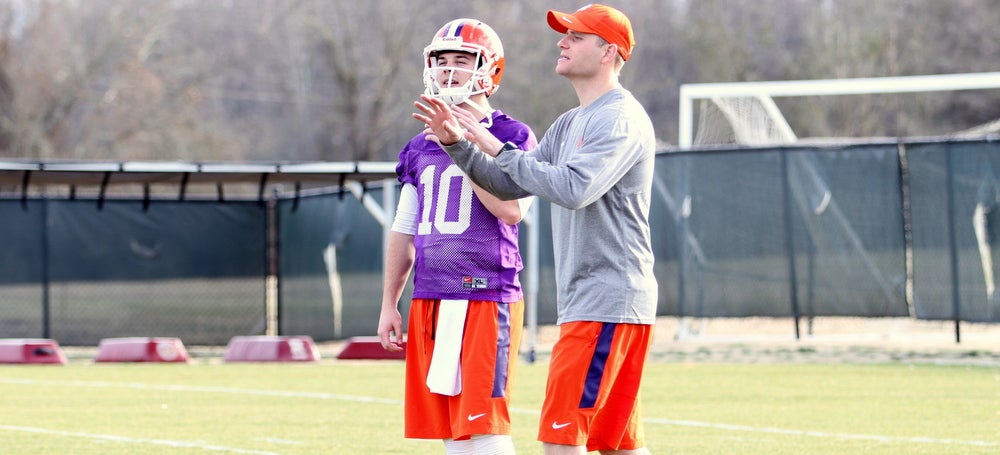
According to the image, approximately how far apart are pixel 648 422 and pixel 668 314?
6951 mm

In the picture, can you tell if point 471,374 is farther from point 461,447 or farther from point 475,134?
point 475,134

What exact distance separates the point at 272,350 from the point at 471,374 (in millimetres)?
10343

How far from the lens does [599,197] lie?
4371 millimetres

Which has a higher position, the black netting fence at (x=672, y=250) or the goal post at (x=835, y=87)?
the goal post at (x=835, y=87)

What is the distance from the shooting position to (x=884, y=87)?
54.6 feet

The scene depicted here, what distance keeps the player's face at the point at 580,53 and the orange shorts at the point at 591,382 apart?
802 mm

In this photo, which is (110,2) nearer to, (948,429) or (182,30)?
(182,30)

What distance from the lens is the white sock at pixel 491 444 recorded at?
187 inches

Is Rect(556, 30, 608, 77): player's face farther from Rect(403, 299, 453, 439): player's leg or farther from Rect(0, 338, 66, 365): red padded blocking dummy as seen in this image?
Rect(0, 338, 66, 365): red padded blocking dummy

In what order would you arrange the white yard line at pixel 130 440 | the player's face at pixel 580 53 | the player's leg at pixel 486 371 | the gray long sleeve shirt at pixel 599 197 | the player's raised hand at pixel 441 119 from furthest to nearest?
the white yard line at pixel 130 440 → the player's leg at pixel 486 371 → the player's face at pixel 580 53 → the gray long sleeve shirt at pixel 599 197 → the player's raised hand at pixel 441 119

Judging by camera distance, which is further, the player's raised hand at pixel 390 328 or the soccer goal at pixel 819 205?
the soccer goal at pixel 819 205

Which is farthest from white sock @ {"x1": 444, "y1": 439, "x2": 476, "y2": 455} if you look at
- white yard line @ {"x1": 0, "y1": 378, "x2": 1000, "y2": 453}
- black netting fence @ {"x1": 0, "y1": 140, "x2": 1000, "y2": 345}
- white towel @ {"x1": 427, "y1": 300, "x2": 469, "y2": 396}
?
black netting fence @ {"x1": 0, "y1": 140, "x2": 1000, "y2": 345}

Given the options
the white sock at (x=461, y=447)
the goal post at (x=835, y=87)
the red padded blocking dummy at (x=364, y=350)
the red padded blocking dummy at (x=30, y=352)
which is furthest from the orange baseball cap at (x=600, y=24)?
the goal post at (x=835, y=87)

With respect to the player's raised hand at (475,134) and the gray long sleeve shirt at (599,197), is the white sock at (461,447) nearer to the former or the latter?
the gray long sleeve shirt at (599,197)
